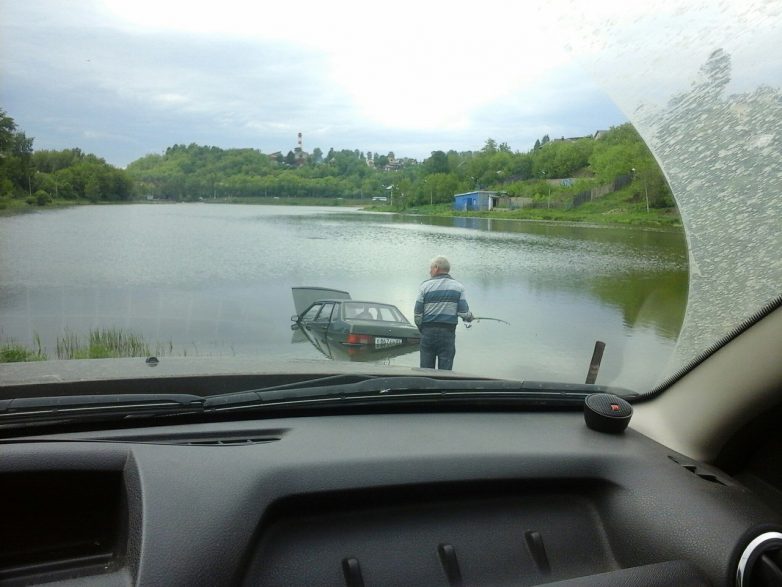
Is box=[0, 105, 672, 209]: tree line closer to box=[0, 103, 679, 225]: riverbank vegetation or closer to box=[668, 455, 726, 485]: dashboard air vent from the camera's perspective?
box=[0, 103, 679, 225]: riverbank vegetation

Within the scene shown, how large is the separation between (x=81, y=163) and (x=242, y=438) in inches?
74.7

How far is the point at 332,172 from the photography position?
463cm

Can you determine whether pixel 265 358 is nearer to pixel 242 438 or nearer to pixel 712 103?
pixel 242 438

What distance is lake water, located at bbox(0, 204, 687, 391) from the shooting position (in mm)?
3930

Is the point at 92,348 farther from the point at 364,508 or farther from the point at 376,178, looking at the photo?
the point at 376,178

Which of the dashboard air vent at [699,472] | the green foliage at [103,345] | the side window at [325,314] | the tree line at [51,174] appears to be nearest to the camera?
the dashboard air vent at [699,472]

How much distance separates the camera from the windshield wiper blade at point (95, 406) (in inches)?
104

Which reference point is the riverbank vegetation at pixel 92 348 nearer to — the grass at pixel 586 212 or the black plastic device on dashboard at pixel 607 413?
the grass at pixel 586 212

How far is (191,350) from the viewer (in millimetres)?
4238

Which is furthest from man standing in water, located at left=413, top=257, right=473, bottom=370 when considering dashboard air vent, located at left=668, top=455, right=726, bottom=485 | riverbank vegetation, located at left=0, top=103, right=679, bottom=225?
dashboard air vent, located at left=668, top=455, right=726, bottom=485

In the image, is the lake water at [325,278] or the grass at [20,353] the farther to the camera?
the lake water at [325,278]

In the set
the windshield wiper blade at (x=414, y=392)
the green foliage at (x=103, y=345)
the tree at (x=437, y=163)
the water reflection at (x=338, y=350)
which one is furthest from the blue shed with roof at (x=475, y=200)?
the green foliage at (x=103, y=345)

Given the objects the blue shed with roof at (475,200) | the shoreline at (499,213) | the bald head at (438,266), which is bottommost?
the bald head at (438,266)

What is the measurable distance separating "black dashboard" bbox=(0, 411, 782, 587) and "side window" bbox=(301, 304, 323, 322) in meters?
1.42
